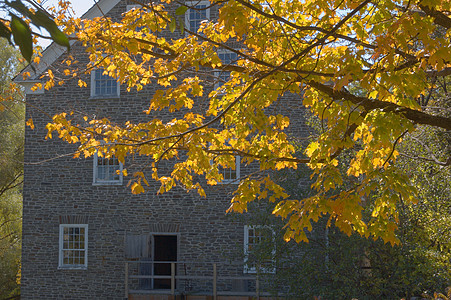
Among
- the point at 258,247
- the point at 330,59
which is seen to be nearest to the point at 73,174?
the point at 258,247

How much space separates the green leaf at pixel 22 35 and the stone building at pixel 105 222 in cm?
1560

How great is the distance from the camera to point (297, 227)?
5828 millimetres

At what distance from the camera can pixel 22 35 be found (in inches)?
50.3

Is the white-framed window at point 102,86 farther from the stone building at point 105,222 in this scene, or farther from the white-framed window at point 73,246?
the white-framed window at point 73,246

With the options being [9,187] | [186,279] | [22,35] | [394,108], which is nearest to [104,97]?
[186,279]

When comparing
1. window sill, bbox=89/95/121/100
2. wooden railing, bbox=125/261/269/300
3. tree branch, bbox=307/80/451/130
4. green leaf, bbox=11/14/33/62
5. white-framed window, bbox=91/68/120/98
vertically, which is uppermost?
white-framed window, bbox=91/68/120/98

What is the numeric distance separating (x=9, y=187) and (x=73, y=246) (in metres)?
12.7

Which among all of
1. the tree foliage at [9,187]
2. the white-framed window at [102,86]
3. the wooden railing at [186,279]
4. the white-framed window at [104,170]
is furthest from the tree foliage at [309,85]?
the tree foliage at [9,187]

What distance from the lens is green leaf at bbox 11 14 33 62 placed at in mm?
1272

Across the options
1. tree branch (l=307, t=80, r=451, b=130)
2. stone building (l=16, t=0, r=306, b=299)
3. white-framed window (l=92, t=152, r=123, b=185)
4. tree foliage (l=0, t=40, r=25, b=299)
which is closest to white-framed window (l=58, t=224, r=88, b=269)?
stone building (l=16, t=0, r=306, b=299)

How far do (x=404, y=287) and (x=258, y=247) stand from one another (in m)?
3.23

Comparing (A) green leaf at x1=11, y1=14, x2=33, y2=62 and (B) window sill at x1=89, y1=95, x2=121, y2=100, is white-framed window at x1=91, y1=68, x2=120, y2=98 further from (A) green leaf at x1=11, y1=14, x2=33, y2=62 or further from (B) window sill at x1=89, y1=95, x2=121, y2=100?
(A) green leaf at x1=11, y1=14, x2=33, y2=62

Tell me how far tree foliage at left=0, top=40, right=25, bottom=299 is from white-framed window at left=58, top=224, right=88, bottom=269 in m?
9.40

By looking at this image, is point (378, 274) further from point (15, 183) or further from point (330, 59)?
point (15, 183)
